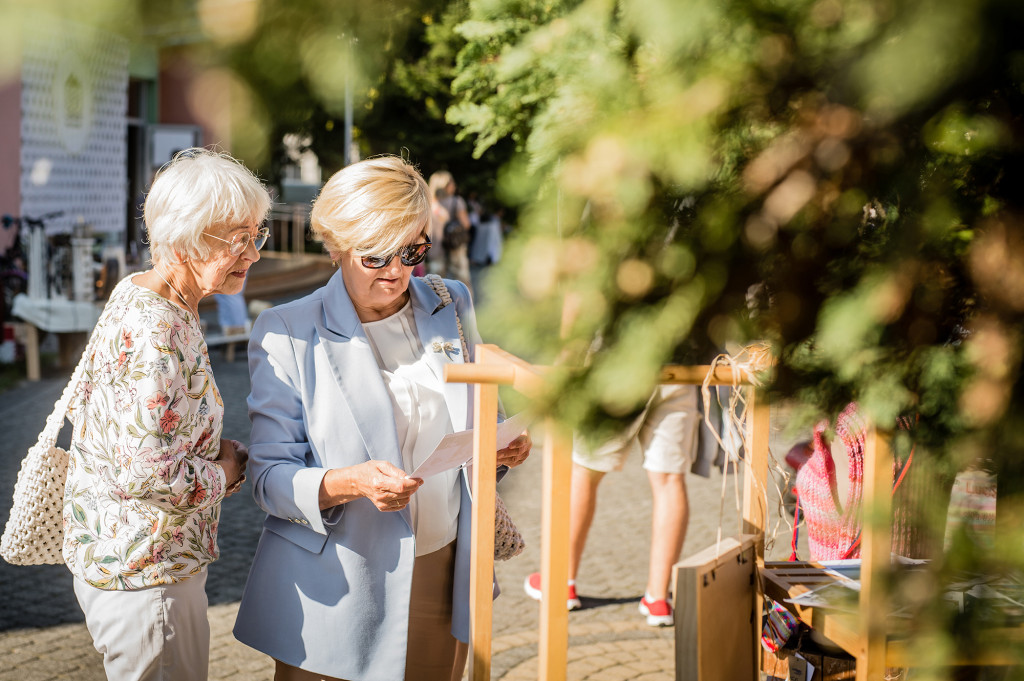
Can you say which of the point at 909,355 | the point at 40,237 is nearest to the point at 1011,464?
the point at 909,355

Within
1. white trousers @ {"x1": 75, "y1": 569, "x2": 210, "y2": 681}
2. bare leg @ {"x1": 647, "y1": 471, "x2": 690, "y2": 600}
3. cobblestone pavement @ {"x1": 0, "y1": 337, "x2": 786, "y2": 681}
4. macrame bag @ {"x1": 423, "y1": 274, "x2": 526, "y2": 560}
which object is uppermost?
macrame bag @ {"x1": 423, "y1": 274, "x2": 526, "y2": 560}

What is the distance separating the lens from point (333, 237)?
2506mm

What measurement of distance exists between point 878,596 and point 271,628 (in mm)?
1731

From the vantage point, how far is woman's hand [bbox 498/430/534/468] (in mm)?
2525

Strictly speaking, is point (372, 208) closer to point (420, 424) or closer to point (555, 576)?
point (420, 424)

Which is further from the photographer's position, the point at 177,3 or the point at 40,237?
the point at 40,237

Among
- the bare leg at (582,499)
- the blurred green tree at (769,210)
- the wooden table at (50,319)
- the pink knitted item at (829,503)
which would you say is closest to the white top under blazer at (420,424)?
the pink knitted item at (829,503)

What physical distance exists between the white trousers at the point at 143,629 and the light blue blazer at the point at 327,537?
0.19 metres

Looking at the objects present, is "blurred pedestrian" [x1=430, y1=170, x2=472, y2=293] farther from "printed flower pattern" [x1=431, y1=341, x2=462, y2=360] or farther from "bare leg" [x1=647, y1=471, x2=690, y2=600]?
"printed flower pattern" [x1=431, y1=341, x2=462, y2=360]

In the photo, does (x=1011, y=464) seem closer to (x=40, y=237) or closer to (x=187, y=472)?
(x=187, y=472)

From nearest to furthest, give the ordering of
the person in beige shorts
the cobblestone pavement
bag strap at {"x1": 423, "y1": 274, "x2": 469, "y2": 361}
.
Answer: bag strap at {"x1": 423, "y1": 274, "x2": 469, "y2": 361}
the cobblestone pavement
the person in beige shorts

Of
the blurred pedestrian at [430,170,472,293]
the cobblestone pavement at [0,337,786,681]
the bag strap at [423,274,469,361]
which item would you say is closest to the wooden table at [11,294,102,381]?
the cobblestone pavement at [0,337,786,681]

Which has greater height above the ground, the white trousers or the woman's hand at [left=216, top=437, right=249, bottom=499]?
the woman's hand at [left=216, top=437, right=249, bottom=499]

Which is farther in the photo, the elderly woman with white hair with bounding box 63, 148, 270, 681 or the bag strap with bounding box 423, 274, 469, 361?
the bag strap with bounding box 423, 274, 469, 361
